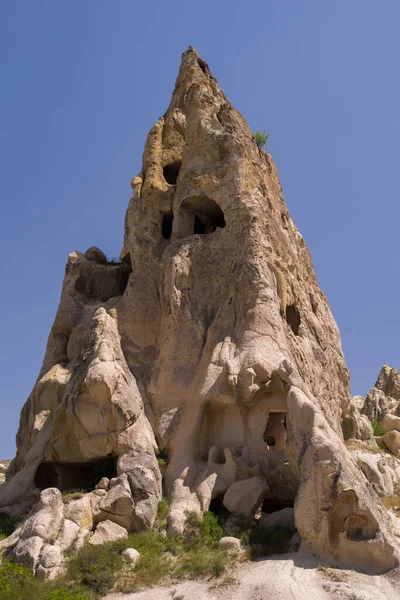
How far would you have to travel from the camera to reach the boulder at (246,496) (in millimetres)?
14327

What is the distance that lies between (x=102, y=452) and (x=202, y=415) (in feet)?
8.85

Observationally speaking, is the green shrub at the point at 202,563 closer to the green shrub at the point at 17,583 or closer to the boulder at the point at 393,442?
the green shrub at the point at 17,583

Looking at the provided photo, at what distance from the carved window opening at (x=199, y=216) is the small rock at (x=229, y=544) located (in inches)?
415

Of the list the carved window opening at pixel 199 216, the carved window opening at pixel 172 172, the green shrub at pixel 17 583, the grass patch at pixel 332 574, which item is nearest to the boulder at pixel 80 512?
the green shrub at pixel 17 583

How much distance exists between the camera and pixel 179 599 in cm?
1062

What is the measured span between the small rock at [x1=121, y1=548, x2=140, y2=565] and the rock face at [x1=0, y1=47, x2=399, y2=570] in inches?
51.3

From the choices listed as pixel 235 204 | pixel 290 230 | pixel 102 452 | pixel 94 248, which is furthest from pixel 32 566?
pixel 290 230

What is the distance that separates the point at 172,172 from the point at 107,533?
1423 cm

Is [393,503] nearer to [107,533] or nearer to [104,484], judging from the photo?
[104,484]

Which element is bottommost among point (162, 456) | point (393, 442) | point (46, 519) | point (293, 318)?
point (46, 519)

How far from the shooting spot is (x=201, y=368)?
17.3 m

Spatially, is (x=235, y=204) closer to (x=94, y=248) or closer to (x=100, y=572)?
(x=94, y=248)

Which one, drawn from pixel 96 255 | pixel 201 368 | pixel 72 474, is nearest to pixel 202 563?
pixel 201 368

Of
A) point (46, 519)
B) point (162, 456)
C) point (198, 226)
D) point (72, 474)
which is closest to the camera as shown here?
point (46, 519)
